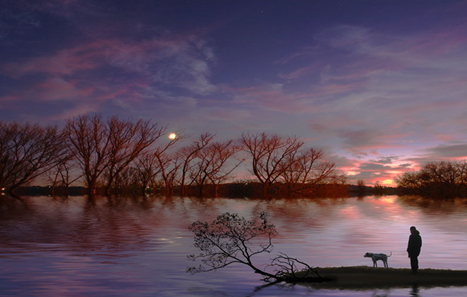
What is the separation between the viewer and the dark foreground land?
1098 cm

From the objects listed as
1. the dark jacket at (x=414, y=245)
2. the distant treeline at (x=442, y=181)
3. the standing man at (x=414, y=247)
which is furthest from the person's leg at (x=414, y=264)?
the distant treeline at (x=442, y=181)

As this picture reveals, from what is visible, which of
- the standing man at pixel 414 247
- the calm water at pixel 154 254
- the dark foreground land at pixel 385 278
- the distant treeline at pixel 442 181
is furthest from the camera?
the distant treeline at pixel 442 181

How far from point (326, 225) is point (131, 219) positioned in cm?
1257

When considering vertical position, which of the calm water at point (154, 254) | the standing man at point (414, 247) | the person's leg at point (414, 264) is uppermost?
the standing man at point (414, 247)

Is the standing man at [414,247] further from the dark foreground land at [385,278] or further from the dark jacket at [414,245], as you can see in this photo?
the dark foreground land at [385,278]

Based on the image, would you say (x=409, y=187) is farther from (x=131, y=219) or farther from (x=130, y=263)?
(x=130, y=263)

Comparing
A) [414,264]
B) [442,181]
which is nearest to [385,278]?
[414,264]

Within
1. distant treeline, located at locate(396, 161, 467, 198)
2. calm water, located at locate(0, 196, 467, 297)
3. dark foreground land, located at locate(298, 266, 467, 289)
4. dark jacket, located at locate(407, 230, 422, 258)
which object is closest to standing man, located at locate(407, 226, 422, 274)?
dark jacket, located at locate(407, 230, 422, 258)

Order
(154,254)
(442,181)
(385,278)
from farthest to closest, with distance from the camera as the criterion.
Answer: (442,181) < (154,254) < (385,278)

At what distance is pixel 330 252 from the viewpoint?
54.2 feet

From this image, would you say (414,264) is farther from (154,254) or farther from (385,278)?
(154,254)

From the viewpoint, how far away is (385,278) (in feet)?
38.3

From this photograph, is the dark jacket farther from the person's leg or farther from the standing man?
the person's leg

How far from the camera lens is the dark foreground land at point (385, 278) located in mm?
10977
